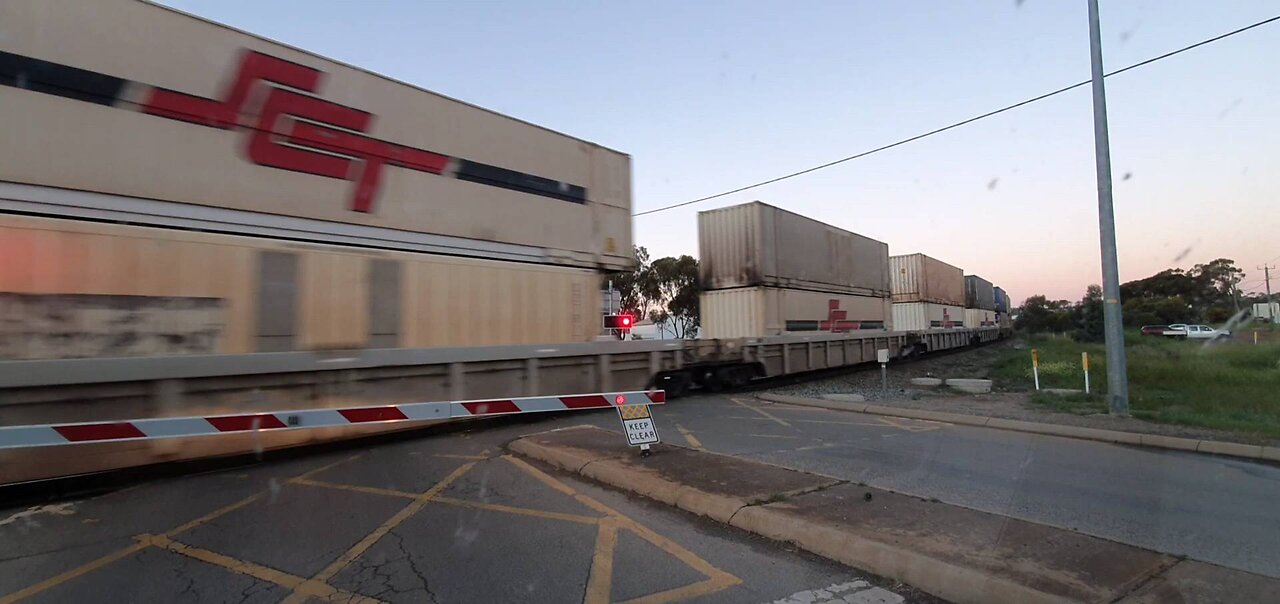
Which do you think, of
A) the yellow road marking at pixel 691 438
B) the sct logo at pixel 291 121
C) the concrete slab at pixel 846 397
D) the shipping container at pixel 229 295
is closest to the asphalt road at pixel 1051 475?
the yellow road marking at pixel 691 438

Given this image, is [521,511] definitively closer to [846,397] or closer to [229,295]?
[229,295]

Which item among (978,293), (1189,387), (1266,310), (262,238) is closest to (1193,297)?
(1266,310)

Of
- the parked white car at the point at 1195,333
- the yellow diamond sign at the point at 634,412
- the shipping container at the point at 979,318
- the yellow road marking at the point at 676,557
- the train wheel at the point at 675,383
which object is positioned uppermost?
the shipping container at the point at 979,318

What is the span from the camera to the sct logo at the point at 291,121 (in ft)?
24.7

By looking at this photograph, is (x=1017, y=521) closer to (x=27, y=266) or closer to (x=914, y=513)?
(x=914, y=513)

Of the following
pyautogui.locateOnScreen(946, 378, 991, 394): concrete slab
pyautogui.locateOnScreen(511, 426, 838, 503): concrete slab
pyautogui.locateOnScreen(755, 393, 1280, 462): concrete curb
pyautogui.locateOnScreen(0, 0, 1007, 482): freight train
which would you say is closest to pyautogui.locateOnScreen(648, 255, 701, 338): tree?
pyautogui.locateOnScreen(946, 378, 991, 394): concrete slab

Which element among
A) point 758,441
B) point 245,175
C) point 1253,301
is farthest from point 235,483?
point 1253,301

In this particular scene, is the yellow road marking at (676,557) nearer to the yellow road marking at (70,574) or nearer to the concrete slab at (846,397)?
the yellow road marking at (70,574)

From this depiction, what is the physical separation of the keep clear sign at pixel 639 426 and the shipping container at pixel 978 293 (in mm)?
34707

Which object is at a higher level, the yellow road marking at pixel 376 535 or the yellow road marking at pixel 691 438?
the yellow road marking at pixel 691 438

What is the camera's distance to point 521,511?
18.2 ft

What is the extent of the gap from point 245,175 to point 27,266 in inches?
89.1

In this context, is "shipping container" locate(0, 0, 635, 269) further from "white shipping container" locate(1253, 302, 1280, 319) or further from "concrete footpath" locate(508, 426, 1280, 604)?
"white shipping container" locate(1253, 302, 1280, 319)

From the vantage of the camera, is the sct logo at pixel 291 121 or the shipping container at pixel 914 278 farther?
the shipping container at pixel 914 278
